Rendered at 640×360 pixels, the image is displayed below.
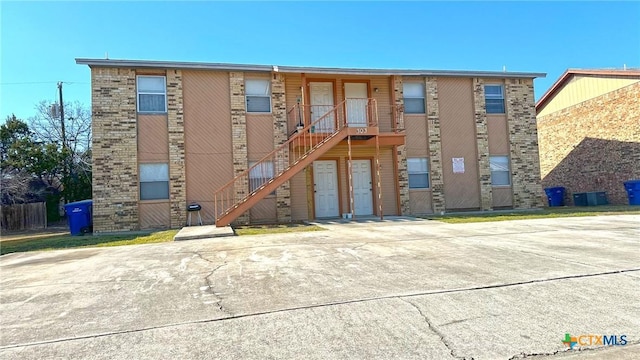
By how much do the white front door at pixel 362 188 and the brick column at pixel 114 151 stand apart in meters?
7.87

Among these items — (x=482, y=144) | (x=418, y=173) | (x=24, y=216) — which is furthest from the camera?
(x=24, y=216)

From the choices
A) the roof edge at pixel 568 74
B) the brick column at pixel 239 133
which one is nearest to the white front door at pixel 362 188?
the brick column at pixel 239 133

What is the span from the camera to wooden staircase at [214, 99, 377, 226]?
475 inches

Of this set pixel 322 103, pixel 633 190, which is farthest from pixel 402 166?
pixel 633 190

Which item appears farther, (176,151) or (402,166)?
(402,166)

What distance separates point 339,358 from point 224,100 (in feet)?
40.1

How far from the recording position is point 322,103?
14.8 m

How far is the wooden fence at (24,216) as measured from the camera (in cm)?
1872

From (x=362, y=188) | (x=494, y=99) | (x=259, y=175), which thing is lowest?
(x=362, y=188)

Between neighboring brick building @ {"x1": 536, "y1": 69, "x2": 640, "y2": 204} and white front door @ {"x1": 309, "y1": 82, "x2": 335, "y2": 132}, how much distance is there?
527 inches

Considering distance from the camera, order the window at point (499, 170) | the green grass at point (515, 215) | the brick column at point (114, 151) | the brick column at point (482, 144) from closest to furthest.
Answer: the green grass at point (515, 215) → the brick column at point (114, 151) → the brick column at point (482, 144) → the window at point (499, 170)

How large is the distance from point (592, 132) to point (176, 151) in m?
19.4

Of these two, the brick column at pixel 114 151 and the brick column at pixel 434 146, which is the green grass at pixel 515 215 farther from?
the brick column at pixel 114 151

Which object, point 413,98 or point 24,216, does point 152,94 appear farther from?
point 24,216
